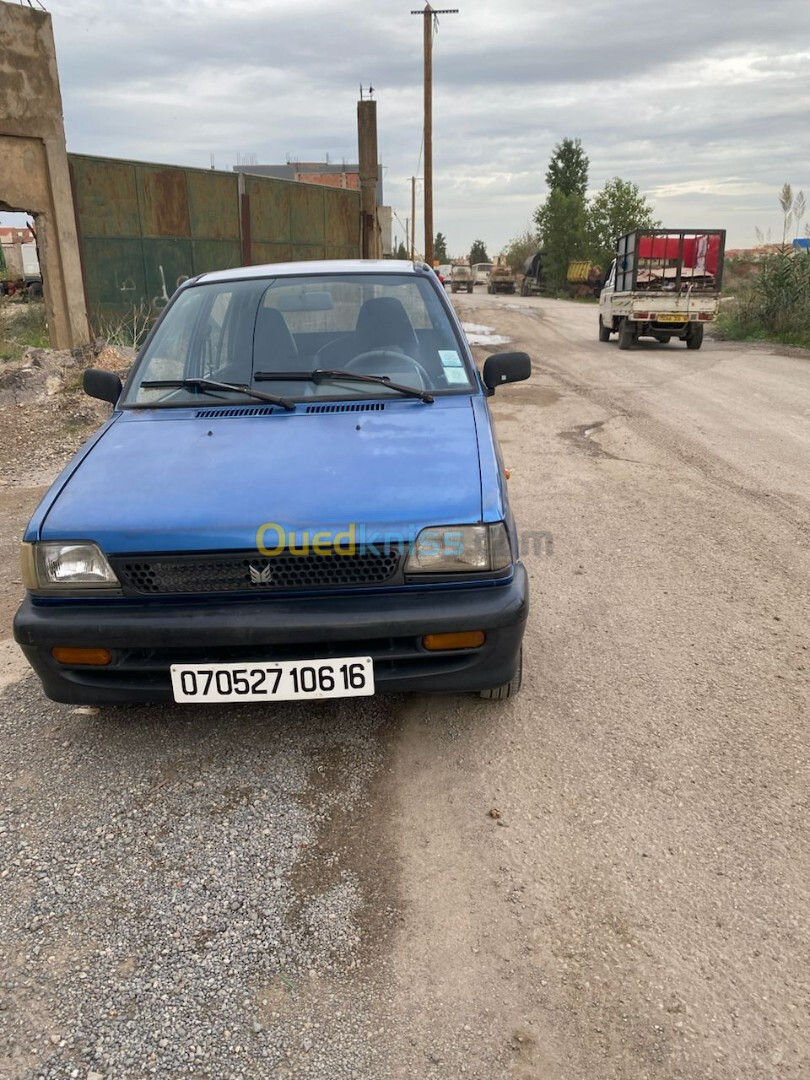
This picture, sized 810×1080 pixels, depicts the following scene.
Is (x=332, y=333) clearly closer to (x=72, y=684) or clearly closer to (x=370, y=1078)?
(x=72, y=684)

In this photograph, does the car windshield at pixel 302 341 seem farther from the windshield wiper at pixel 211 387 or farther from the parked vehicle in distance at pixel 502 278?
the parked vehicle in distance at pixel 502 278

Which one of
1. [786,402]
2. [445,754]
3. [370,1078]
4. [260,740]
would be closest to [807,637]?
[445,754]

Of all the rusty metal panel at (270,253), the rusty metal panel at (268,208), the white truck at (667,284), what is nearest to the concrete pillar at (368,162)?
the rusty metal panel at (268,208)

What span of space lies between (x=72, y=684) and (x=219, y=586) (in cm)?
65

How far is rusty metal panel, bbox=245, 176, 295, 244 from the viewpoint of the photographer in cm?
1652

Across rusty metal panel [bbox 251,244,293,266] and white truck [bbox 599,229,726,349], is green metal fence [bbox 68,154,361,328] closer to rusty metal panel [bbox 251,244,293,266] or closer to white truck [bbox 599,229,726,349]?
rusty metal panel [bbox 251,244,293,266]

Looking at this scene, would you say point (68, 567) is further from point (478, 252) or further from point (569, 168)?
point (478, 252)

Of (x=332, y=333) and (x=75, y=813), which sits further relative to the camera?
(x=332, y=333)

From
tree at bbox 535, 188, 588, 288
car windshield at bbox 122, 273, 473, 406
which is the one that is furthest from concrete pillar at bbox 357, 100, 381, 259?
tree at bbox 535, 188, 588, 288

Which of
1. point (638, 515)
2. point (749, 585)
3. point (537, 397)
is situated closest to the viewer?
point (749, 585)

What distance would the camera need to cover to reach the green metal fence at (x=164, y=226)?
13.0 metres

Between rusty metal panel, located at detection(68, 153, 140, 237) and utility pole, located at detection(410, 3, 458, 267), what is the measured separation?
1139 cm

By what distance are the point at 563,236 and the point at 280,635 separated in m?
56.1

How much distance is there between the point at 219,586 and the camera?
2729 millimetres
